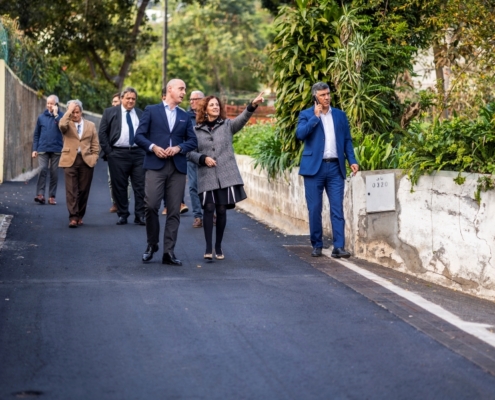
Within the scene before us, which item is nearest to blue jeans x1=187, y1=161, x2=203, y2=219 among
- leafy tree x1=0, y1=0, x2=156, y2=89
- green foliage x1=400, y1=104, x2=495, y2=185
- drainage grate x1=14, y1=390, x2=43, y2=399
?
green foliage x1=400, y1=104, x2=495, y2=185

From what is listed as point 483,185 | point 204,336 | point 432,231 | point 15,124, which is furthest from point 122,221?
point 15,124

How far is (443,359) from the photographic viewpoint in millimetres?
6707

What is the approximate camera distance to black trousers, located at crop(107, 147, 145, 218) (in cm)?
1476

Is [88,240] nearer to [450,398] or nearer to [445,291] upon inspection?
[445,291]

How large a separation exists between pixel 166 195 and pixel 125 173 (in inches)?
163

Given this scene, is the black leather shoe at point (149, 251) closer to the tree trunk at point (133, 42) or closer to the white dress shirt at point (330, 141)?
the white dress shirt at point (330, 141)

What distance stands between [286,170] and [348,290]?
6.10 meters

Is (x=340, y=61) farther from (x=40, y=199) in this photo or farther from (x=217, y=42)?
(x=217, y=42)

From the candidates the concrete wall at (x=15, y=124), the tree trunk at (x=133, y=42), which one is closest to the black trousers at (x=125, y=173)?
the concrete wall at (x=15, y=124)

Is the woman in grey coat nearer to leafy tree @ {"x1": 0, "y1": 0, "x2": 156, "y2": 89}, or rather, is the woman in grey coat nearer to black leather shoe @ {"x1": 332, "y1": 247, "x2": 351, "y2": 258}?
black leather shoe @ {"x1": 332, "y1": 247, "x2": 351, "y2": 258}

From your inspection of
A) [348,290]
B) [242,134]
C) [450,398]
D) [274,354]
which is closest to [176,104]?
[348,290]

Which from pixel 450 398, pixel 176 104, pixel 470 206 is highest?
pixel 176 104

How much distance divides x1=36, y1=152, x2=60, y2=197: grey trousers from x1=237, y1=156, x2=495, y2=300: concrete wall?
22.2 feet

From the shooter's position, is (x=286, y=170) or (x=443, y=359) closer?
(x=443, y=359)
